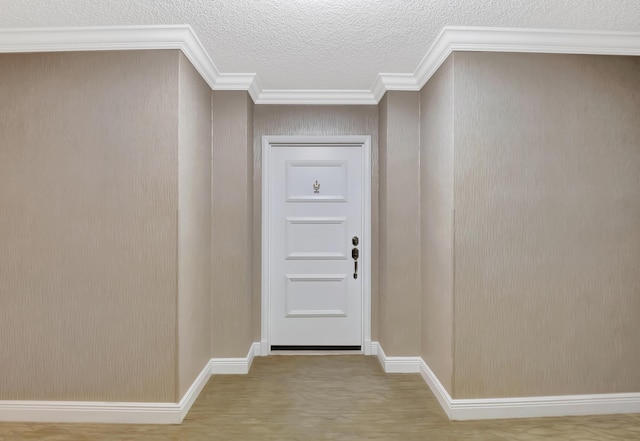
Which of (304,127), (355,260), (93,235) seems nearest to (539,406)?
(355,260)

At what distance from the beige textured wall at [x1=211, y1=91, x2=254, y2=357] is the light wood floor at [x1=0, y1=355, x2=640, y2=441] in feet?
1.47

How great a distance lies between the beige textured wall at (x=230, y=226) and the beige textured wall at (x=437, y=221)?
153 centimetres

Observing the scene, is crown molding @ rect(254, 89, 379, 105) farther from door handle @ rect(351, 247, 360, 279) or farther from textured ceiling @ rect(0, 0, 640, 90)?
door handle @ rect(351, 247, 360, 279)

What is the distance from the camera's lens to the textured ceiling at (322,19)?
8.06ft

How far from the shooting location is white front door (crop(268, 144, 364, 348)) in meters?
4.27

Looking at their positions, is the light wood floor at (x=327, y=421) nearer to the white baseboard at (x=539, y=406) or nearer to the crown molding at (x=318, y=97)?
the white baseboard at (x=539, y=406)

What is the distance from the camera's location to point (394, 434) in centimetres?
266

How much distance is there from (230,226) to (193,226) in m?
0.62

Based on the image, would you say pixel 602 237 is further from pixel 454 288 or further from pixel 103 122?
pixel 103 122

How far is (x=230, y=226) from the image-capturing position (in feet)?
12.5

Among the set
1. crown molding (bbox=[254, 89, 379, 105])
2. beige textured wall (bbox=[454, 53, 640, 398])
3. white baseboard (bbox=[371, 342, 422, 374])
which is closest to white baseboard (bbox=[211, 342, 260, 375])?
white baseboard (bbox=[371, 342, 422, 374])

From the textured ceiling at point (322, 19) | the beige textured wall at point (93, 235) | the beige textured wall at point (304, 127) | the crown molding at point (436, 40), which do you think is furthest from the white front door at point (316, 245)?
the beige textured wall at point (93, 235)

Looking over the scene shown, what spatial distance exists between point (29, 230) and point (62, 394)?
108cm

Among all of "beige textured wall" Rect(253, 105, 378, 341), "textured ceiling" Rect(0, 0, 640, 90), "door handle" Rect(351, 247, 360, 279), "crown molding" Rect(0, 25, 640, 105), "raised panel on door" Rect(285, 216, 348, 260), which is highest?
"textured ceiling" Rect(0, 0, 640, 90)
